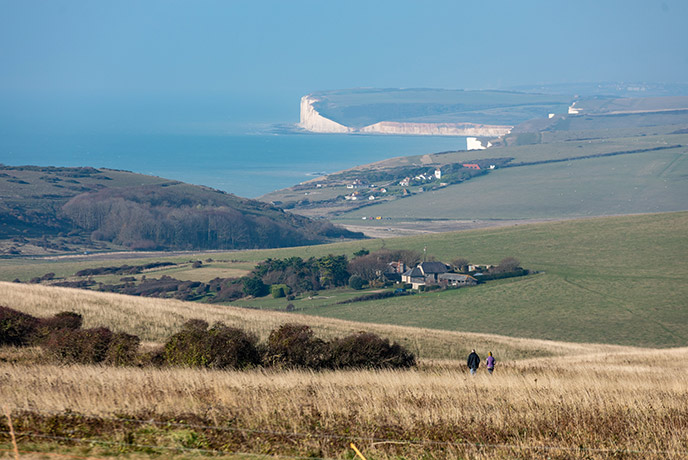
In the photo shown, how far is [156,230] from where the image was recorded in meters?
140

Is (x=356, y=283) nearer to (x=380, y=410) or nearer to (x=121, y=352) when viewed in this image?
(x=121, y=352)

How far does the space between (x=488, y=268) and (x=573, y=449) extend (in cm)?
7193

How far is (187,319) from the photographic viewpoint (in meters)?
30.6

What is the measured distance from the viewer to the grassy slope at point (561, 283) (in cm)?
5728

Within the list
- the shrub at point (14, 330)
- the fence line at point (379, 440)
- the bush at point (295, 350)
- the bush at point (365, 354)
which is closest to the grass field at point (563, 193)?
the bush at point (365, 354)

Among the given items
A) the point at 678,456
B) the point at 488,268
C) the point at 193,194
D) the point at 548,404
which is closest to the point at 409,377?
the point at 548,404

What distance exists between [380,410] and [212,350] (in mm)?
7110

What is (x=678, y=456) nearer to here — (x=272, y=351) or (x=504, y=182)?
(x=272, y=351)

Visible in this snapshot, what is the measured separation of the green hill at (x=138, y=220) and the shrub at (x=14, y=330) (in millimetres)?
108881

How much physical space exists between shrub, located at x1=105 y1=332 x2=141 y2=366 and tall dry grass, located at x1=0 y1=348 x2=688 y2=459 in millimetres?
2320

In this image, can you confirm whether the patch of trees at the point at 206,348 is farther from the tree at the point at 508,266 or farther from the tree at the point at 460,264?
the tree at the point at 460,264

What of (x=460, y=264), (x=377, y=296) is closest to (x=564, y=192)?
(x=460, y=264)

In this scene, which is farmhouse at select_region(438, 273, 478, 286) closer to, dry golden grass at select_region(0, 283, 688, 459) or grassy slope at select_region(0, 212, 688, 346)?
grassy slope at select_region(0, 212, 688, 346)

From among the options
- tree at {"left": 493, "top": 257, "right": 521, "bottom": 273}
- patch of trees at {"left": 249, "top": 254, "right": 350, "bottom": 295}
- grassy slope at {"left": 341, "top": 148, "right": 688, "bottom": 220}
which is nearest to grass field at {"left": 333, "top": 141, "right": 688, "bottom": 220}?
grassy slope at {"left": 341, "top": 148, "right": 688, "bottom": 220}
